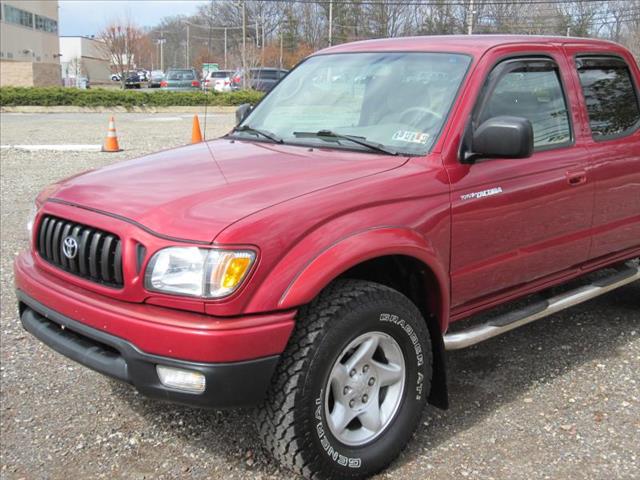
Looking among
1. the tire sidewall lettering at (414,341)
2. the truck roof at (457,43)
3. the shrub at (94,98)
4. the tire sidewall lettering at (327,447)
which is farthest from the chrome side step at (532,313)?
the shrub at (94,98)

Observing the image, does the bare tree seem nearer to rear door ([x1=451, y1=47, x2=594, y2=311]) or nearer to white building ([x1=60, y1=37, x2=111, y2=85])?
white building ([x1=60, y1=37, x2=111, y2=85])

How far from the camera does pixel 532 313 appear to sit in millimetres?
3656

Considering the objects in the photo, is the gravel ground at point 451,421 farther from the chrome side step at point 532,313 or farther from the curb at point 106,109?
the curb at point 106,109

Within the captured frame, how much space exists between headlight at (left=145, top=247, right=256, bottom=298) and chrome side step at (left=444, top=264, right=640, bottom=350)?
4.05 feet

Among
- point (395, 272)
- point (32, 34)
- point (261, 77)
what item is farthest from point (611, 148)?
point (32, 34)

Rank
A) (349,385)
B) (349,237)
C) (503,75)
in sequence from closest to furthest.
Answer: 1. (349,237)
2. (349,385)
3. (503,75)

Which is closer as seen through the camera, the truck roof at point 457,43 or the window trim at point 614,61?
the truck roof at point 457,43

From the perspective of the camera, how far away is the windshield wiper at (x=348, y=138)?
10.9 ft

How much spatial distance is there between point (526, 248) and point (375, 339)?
1144mm

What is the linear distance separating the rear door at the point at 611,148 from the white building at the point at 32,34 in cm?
4702

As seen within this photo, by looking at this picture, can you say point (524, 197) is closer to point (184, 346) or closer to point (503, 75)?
point (503, 75)

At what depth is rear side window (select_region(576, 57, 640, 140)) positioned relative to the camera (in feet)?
13.3

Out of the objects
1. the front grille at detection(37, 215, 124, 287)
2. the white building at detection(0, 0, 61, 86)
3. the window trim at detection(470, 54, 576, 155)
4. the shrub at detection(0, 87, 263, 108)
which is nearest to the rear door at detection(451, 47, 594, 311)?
the window trim at detection(470, 54, 576, 155)

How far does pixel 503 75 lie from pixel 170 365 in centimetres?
227
